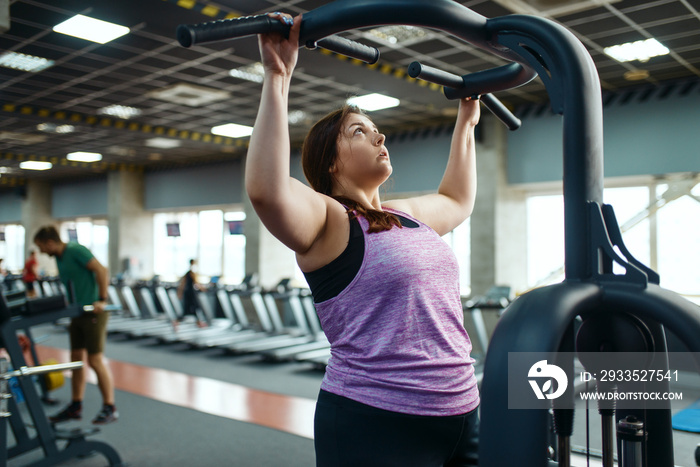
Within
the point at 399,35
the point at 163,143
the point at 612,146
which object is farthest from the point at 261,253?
the point at 612,146

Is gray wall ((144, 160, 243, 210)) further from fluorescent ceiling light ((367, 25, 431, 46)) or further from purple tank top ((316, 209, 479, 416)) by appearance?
purple tank top ((316, 209, 479, 416))

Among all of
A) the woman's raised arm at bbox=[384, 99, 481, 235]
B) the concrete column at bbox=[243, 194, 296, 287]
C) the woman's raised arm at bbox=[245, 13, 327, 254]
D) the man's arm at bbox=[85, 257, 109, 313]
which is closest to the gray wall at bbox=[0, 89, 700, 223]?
the concrete column at bbox=[243, 194, 296, 287]

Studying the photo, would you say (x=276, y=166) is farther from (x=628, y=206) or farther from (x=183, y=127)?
(x=183, y=127)

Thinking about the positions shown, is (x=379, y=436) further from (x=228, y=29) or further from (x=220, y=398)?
(x=220, y=398)

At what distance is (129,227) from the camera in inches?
527

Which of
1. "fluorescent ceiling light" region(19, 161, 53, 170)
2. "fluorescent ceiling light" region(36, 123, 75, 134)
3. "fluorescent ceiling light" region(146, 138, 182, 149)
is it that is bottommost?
"fluorescent ceiling light" region(19, 161, 53, 170)

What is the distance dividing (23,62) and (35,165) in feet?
25.7

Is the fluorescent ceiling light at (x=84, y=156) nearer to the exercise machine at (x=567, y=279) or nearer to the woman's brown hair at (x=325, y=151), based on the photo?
the woman's brown hair at (x=325, y=151)

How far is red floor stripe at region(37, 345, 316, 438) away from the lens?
4.57m

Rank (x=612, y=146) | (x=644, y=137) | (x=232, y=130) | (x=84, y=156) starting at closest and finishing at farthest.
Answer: (x=644, y=137)
(x=612, y=146)
(x=232, y=130)
(x=84, y=156)

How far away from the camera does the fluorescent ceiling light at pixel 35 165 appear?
12.9 m

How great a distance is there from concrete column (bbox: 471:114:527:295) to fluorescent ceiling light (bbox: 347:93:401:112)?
1392mm

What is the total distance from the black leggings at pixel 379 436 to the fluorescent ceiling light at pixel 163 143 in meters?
9.93

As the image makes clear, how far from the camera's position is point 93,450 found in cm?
349
